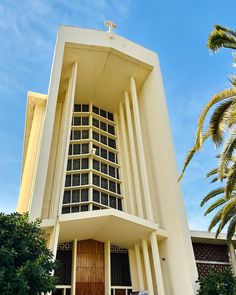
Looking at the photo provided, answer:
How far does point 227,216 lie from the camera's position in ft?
44.6

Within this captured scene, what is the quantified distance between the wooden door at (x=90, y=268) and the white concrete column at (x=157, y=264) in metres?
2.95

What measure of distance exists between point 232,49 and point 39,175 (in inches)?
365

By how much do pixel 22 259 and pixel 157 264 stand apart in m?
6.83

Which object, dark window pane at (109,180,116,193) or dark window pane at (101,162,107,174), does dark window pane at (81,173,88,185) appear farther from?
dark window pane at (109,180,116,193)

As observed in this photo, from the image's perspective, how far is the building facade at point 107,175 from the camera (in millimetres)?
13883

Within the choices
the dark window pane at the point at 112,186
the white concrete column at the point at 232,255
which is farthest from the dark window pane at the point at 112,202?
the white concrete column at the point at 232,255

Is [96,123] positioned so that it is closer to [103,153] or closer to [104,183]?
[103,153]

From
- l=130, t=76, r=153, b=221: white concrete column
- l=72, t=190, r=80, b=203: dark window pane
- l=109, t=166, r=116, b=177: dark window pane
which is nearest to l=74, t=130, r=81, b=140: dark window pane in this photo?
l=109, t=166, r=116, b=177: dark window pane

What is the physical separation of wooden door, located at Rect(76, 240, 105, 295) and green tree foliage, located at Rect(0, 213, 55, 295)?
5.76m

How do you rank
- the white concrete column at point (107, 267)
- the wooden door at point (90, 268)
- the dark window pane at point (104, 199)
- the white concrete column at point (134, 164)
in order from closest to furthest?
the wooden door at point (90, 268), the white concrete column at point (107, 267), the white concrete column at point (134, 164), the dark window pane at point (104, 199)

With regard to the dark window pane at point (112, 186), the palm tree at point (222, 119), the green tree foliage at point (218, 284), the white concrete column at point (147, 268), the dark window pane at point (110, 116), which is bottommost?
the green tree foliage at point (218, 284)

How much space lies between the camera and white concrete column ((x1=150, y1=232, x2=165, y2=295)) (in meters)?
13.0

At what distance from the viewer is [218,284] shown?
12719mm

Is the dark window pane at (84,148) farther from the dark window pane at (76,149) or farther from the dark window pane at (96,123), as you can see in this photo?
the dark window pane at (96,123)
